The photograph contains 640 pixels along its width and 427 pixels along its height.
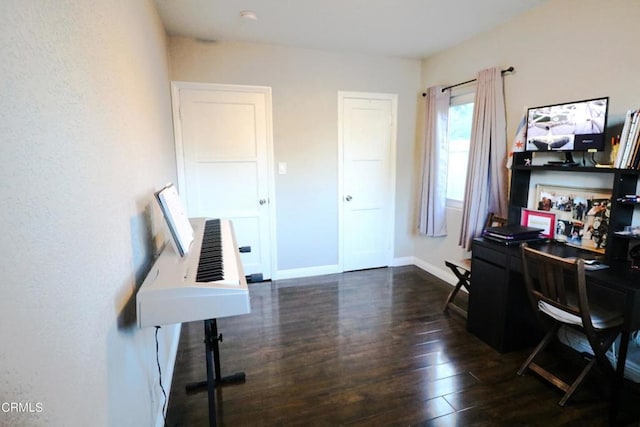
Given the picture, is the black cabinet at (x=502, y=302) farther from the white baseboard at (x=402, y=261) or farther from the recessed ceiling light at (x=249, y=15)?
the recessed ceiling light at (x=249, y=15)

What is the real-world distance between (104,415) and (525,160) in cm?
304

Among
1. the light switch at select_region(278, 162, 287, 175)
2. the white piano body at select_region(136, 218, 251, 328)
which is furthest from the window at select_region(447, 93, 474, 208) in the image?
the white piano body at select_region(136, 218, 251, 328)

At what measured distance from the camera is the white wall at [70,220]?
24.1 inches

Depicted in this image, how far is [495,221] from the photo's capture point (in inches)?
116

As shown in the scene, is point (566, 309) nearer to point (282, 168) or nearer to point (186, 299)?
point (186, 299)

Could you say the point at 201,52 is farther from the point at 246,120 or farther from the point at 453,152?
the point at 453,152

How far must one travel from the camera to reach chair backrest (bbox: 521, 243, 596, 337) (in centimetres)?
Answer: 174

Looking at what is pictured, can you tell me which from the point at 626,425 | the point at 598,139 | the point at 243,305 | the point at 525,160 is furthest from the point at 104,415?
the point at 525,160

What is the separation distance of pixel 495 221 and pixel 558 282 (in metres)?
1.13

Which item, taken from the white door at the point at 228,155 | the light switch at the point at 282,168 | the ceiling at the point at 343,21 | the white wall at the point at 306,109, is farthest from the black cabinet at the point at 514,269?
the white door at the point at 228,155

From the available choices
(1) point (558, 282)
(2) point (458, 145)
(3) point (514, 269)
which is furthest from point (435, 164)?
(1) point (558, 282)

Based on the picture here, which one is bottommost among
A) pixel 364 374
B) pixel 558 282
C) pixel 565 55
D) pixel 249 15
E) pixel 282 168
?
pixel 364 374

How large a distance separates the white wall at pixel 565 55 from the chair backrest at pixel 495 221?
1.82 ft

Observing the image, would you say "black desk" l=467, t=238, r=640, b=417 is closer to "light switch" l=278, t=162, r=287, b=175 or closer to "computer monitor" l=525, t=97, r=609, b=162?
"computer monitor" l=525, t=97, r=609, b=162
